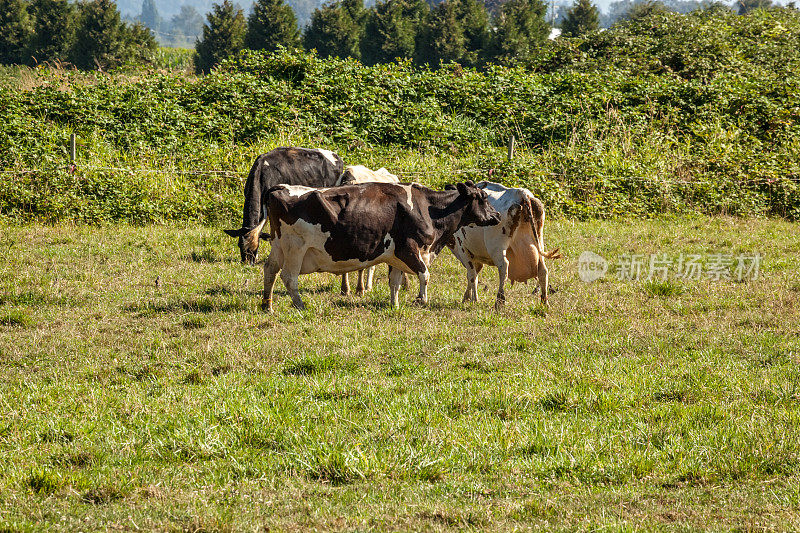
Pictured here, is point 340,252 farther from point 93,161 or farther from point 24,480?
point 93,161

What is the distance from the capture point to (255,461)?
521 centimetres

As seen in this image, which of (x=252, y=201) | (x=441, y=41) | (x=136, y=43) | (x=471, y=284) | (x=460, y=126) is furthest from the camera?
(x=441, y=41)

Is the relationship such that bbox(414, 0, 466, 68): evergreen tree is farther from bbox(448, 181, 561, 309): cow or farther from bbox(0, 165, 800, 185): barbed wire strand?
bbox(448, 181, 561, 309): cow

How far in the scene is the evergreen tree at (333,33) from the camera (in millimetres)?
51219

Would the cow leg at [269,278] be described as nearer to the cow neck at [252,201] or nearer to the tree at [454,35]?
the cow neck at [252,201]

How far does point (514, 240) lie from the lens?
35.4 ft

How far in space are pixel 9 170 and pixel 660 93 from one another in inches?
643

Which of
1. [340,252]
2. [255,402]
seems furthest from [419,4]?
[255,402]

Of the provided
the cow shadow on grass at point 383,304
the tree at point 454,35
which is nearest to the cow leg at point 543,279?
the cow shadow on grass at point 383,304

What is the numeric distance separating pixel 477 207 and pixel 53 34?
41149mm

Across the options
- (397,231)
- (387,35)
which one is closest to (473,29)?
(387,35)

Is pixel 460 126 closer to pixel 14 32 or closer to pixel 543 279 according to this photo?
pixel 543 279

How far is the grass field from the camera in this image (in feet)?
15.2

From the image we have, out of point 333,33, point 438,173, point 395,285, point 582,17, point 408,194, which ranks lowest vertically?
point 395,285
